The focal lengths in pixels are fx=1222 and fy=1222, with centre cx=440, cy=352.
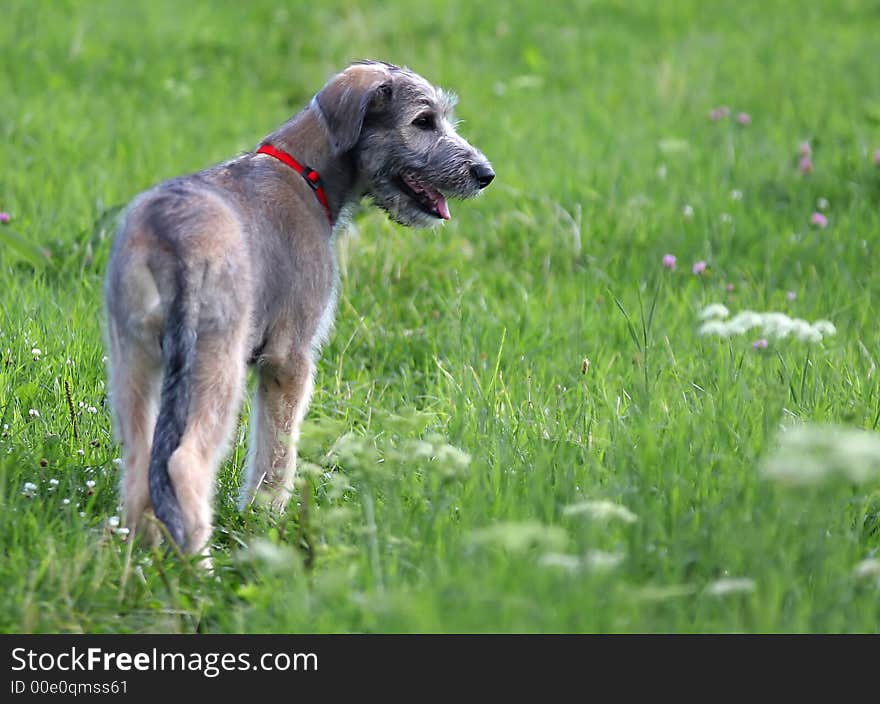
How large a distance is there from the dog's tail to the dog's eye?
1486 mm

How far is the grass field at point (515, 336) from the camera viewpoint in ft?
11.0

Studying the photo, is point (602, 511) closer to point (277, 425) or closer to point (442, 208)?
point (277, 425)

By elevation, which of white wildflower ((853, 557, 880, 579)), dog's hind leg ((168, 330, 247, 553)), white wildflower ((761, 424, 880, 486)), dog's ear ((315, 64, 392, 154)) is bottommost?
white wildflower ((853, 557, 880, 579))

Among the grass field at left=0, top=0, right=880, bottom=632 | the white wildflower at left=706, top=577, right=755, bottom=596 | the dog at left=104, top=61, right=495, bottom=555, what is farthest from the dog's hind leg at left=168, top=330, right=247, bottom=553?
the white wildflower at left=706, top=577, right=755, bottom=596

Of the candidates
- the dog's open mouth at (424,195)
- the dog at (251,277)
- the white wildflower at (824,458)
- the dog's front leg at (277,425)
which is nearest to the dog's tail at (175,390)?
the dog at (251,277)

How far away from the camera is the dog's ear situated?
4570 mm

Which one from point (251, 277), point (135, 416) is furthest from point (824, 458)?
point (135, 416)

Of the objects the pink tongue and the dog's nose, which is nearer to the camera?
the dog's nose

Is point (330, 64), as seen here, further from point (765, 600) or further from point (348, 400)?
point (765, 600)

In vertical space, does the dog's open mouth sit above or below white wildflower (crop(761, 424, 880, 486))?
above

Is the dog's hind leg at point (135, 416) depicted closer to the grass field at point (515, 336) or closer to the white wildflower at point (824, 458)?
the grass field at point (515, 336)

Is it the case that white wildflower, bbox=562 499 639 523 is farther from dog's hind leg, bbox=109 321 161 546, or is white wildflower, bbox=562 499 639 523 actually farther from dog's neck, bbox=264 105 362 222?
dog's neck, bbox=264 105 362 222

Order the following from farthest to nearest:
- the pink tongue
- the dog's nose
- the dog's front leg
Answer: the pink tongue
the dog's nose
the dog's front leg
